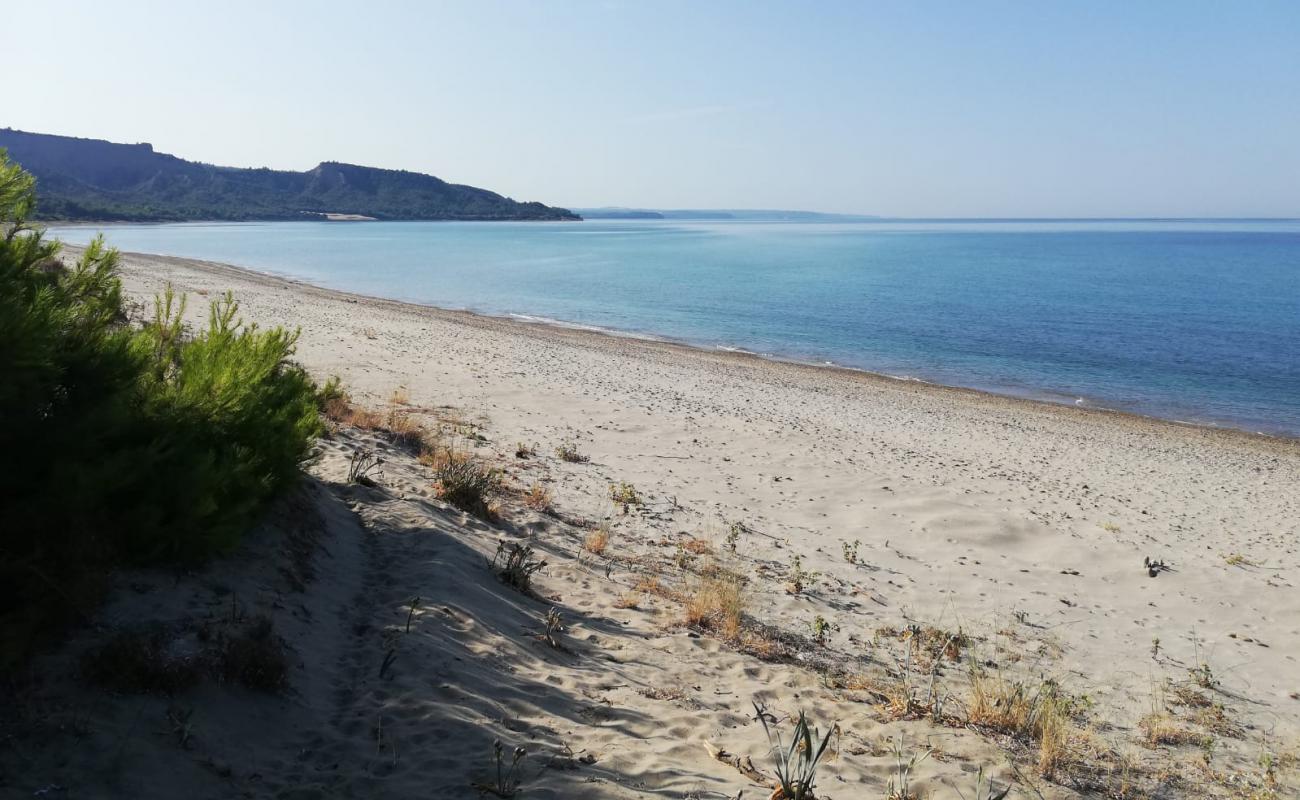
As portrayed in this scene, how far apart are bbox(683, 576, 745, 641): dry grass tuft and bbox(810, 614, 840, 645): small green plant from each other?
2.10 feet

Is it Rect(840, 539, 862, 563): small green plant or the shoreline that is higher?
the shoreline

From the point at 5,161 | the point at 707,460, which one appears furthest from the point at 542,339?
the point at 5,161

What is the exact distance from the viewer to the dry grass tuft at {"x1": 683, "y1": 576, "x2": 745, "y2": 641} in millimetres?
6449

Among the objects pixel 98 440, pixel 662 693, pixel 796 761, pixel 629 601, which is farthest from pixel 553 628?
pixel 98 440

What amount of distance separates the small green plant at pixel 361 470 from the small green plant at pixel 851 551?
203 inches

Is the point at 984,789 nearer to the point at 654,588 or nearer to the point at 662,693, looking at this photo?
the point at 662,693

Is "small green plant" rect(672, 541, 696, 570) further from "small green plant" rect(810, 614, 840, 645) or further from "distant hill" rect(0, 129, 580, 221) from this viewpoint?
"distant hill" rect(0, 129, 580, 221)

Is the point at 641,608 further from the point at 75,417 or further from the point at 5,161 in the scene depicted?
the point at 5,161

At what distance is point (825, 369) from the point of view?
2627 cm

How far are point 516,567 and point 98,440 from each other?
10.6 ft

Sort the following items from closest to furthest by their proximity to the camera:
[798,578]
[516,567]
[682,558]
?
[516,567] → [798,578] → [682,558]

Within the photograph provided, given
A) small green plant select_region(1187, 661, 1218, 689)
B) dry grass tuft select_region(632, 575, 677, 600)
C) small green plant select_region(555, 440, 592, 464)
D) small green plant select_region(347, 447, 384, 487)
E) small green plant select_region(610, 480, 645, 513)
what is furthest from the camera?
small green plant select_region(555, 440, 592, 464)

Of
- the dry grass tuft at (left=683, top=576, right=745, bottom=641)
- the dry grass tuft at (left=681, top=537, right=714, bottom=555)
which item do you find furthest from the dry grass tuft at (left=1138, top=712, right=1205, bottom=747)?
the dry grass tuft at (left=681, top=537, right=714, bottom=555)

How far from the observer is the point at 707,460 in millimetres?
12555
